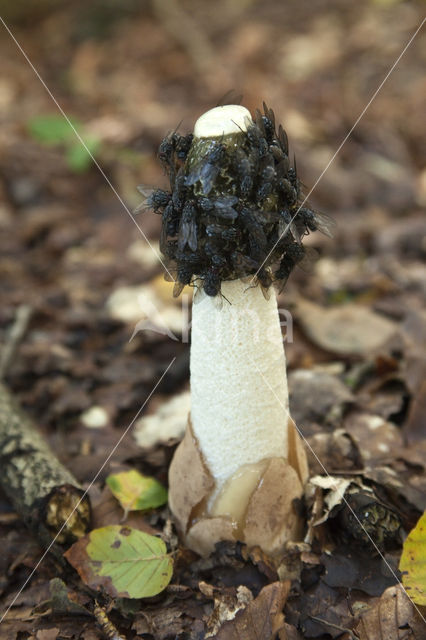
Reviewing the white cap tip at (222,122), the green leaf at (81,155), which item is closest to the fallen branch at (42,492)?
the white cap tip at (222,122)

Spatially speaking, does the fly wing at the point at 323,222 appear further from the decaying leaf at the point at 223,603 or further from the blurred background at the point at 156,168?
the decaying leaf at the point at 223,603

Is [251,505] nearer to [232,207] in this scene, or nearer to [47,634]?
[47,634]

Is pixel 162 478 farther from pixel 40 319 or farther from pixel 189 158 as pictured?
pixel 40 319

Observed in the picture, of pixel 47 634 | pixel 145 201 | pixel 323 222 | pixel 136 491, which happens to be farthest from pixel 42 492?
pixel 323 222

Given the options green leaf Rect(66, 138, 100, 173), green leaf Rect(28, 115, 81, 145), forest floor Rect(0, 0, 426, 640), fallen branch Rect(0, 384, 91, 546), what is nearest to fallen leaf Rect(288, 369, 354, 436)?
forest floor Rect(0, 0, 426, 640)

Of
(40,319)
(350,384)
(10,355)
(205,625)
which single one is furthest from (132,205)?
(205,625)

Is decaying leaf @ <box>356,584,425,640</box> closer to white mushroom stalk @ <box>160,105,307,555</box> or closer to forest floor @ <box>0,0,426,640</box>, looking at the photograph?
forest floor @ <box>0,0,426,640</box>
